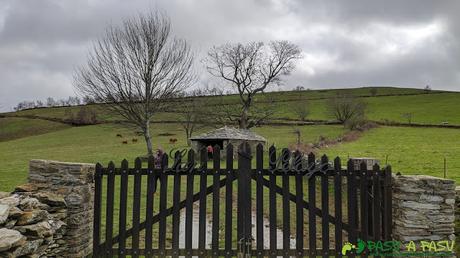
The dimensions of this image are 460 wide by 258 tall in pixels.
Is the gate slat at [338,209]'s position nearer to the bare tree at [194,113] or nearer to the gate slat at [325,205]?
the gate slat at [325,205]

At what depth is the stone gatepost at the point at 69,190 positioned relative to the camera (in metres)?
5.77

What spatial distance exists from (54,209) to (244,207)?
9.23 feet

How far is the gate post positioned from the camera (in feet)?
18.8

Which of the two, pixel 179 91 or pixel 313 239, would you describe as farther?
pixel 179 91

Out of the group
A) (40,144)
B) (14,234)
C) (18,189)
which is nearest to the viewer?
(14,234)

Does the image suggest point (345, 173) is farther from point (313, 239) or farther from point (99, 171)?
point (99, 171)

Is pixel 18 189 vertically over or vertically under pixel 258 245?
over

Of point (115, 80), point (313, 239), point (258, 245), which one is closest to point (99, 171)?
point (258, 245)

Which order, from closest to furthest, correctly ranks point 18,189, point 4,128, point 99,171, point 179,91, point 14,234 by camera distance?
point 14,234
point 18,189
point 99,171
point 179,91
point 4,128

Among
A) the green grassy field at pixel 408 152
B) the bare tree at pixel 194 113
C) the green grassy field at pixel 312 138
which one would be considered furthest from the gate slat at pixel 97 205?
the bare tree at pixel 194 113

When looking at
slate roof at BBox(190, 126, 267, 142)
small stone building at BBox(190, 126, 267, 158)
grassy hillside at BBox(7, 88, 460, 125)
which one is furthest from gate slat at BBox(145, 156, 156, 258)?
grassy hillside at BBox(7, 88, 460, 125)

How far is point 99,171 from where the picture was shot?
5980 mm

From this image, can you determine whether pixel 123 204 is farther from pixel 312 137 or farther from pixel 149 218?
pixel 312 137

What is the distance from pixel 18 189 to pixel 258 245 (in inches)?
144
